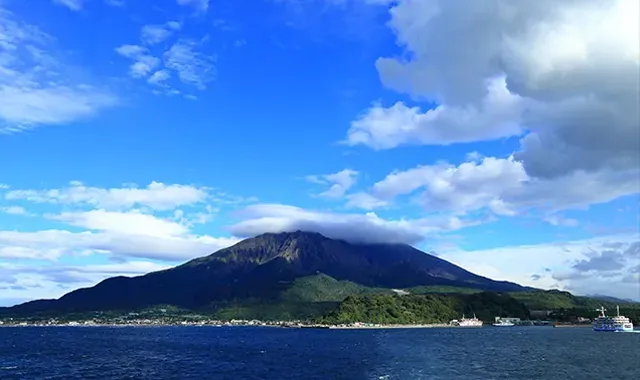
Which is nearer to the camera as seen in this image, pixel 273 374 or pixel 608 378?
pixel 608 378

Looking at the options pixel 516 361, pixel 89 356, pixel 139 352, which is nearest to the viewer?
pixel 516 361

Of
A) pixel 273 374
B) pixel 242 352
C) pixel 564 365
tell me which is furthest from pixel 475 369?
pixel 242 352

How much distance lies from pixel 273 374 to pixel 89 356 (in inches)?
1873

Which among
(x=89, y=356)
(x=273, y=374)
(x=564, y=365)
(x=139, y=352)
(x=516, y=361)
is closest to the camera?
(x=273, y=374)

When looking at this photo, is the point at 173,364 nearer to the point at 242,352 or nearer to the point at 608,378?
the point at 242,352

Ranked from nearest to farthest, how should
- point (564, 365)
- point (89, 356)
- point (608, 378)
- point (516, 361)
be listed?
point (608, 378) < point (564, 365) < point (516, 361) < point (89, 356)

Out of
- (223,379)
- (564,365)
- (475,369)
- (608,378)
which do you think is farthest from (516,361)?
(223,379)

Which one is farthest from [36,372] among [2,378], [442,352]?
[442,352]

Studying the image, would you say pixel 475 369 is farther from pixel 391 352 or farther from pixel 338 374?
pixel 391 352

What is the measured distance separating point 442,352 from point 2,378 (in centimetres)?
7262

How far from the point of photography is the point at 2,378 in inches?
2987

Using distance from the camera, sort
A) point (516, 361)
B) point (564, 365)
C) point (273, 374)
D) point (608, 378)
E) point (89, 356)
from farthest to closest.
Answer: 1. point (89, 356)
2. point (516, 361)
3. point (564, 365)
4. point (273, 374)
5. point (608, 378)

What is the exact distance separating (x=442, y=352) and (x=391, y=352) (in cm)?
938

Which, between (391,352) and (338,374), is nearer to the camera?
(338,374)
